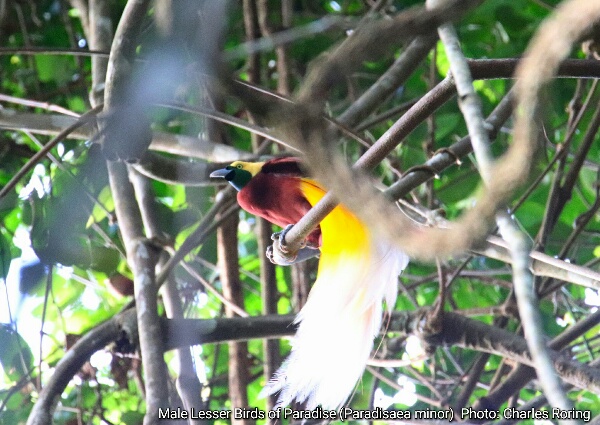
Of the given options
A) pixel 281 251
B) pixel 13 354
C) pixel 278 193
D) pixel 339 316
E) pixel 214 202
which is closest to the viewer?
pixel 281 251

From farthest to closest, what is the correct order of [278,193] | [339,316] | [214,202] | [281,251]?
[214,202], [278,193], [339,316], [281,251]

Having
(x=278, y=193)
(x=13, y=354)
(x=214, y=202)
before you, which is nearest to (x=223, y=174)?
(x=278, y=193)

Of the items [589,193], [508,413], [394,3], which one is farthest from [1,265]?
[589,193]

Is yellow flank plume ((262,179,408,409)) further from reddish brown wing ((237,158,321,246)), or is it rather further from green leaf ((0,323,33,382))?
green leaf ((0,323,33,382))

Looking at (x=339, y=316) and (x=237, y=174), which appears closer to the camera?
(x=339, y=316)

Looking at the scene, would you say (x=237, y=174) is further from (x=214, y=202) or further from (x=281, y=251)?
(x=281, y=251)

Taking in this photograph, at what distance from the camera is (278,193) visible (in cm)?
227

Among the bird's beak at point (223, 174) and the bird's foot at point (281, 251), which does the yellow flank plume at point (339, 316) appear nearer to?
the bird's foot at point (281, 251)

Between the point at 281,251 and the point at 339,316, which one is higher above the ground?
the point at 281,251

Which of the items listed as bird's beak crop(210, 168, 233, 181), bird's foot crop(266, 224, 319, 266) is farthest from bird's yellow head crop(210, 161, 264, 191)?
bird's foot crop(266, 224, 319, 266)

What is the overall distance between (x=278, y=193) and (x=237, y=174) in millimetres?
143

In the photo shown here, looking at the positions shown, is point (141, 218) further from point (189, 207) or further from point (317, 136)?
point (317, 136)

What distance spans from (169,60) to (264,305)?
125 cm

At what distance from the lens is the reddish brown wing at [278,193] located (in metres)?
2.26
